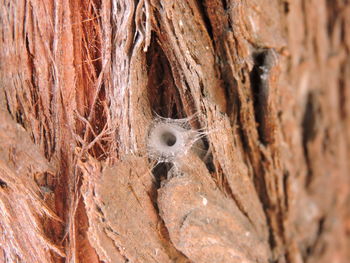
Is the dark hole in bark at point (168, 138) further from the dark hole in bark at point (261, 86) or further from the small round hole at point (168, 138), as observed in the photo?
the dark hole in bark at point (261, 86)

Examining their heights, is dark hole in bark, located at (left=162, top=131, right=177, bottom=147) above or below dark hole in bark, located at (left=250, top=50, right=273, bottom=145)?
below

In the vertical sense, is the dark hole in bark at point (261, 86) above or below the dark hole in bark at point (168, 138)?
above

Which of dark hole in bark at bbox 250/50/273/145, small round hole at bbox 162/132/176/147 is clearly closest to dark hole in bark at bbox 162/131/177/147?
small round hole at bbox 162/132/176/147

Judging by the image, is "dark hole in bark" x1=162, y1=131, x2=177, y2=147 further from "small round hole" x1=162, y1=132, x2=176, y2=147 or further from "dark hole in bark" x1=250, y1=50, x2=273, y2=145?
"dark hole in bark" x1=250, y1=50, x2=273, y2=145

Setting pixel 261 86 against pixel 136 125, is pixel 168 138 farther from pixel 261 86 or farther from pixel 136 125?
pixel 261 86

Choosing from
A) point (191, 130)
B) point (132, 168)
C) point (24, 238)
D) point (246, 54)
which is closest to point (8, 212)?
point (24, 238)

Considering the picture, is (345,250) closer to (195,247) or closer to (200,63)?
(195,247)

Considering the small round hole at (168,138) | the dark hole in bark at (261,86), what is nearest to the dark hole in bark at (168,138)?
the small round hole at (168,138)

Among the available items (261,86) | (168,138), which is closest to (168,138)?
(168,138)
